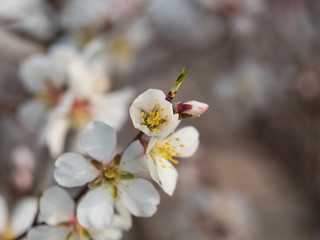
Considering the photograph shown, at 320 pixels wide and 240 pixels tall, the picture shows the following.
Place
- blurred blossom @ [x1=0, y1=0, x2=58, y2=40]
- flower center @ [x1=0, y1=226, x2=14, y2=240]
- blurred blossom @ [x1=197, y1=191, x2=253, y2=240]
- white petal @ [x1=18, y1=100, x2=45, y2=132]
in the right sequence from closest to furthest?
flower center @ [x1=0, y1=226, x2=14, y2=240] < white petal @ [x1=18, y1=100, x2=45, y2=132] < blurred blossom @ [x1=0, y1=0, x2=58, y2=40] < blurred blossom @ [x1=197, y1=191, x2=253, y2=240]

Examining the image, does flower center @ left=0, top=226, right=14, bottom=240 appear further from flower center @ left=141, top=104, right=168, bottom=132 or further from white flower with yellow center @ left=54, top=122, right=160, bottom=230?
flower center @ left=141, top=104, right=168, bottom=132

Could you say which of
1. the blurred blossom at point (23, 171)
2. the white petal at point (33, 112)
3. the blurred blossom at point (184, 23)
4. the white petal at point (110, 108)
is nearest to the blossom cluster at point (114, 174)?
the white petal at point (110, 108)

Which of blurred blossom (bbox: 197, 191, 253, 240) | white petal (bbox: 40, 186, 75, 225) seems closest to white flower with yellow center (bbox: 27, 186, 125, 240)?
white petal (bbox: 40, 186, 75, 225)

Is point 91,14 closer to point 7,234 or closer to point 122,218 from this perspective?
point 7,234

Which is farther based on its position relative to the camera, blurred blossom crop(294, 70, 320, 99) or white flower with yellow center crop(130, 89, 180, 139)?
blurred blossom crop(294, 70, 320, 99)

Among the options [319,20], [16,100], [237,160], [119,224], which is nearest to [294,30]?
[319,20]

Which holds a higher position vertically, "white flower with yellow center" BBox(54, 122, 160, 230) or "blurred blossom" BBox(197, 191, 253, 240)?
"white flower with yellow center" BBox(54, 122, 160, 230)

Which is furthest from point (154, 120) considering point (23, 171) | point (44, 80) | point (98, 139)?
point (23, 171)
